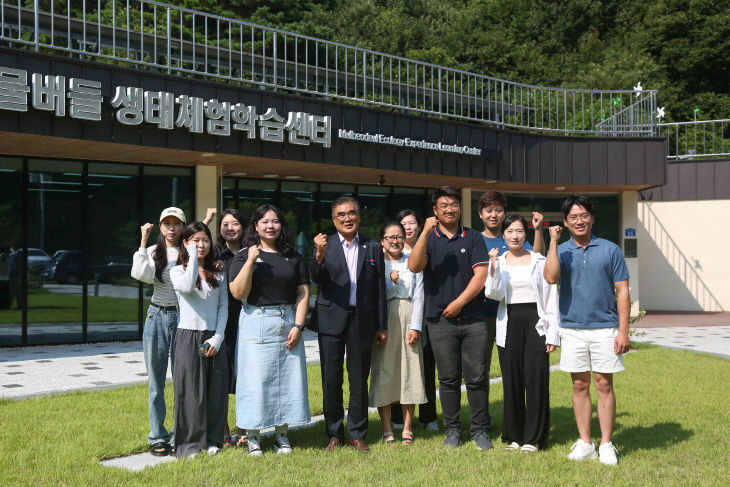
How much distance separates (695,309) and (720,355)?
966 cm

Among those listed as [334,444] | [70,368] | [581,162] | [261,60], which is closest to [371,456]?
[334,444]

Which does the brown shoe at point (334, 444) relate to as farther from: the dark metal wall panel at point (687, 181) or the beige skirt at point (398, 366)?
the dark metal wall panel at point (687, 181)

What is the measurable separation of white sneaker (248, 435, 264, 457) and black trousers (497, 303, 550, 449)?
74.5 inches

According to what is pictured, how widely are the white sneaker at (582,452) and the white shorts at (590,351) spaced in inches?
21.7

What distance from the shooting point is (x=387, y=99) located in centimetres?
1323

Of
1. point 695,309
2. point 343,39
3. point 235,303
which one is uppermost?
point 343,39

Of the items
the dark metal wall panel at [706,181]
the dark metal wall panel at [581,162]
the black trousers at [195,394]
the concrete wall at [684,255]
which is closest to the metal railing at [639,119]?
the dark metal wall panel at [581,162]

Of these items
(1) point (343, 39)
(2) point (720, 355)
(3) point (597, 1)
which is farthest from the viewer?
(3) point (597, 1)

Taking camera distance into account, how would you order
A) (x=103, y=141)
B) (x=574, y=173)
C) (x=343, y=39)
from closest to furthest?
(x=103, y=141), (x=574, y=173), (x=343, y=39)

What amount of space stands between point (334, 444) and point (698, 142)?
1953cm

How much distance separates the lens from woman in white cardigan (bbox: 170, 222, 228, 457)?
5.07m

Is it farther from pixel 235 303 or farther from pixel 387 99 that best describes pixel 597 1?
pixel 235 303

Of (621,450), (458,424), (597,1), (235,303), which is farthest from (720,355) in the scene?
(597,1)

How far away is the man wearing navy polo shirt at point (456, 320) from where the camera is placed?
A: 5.48 m
